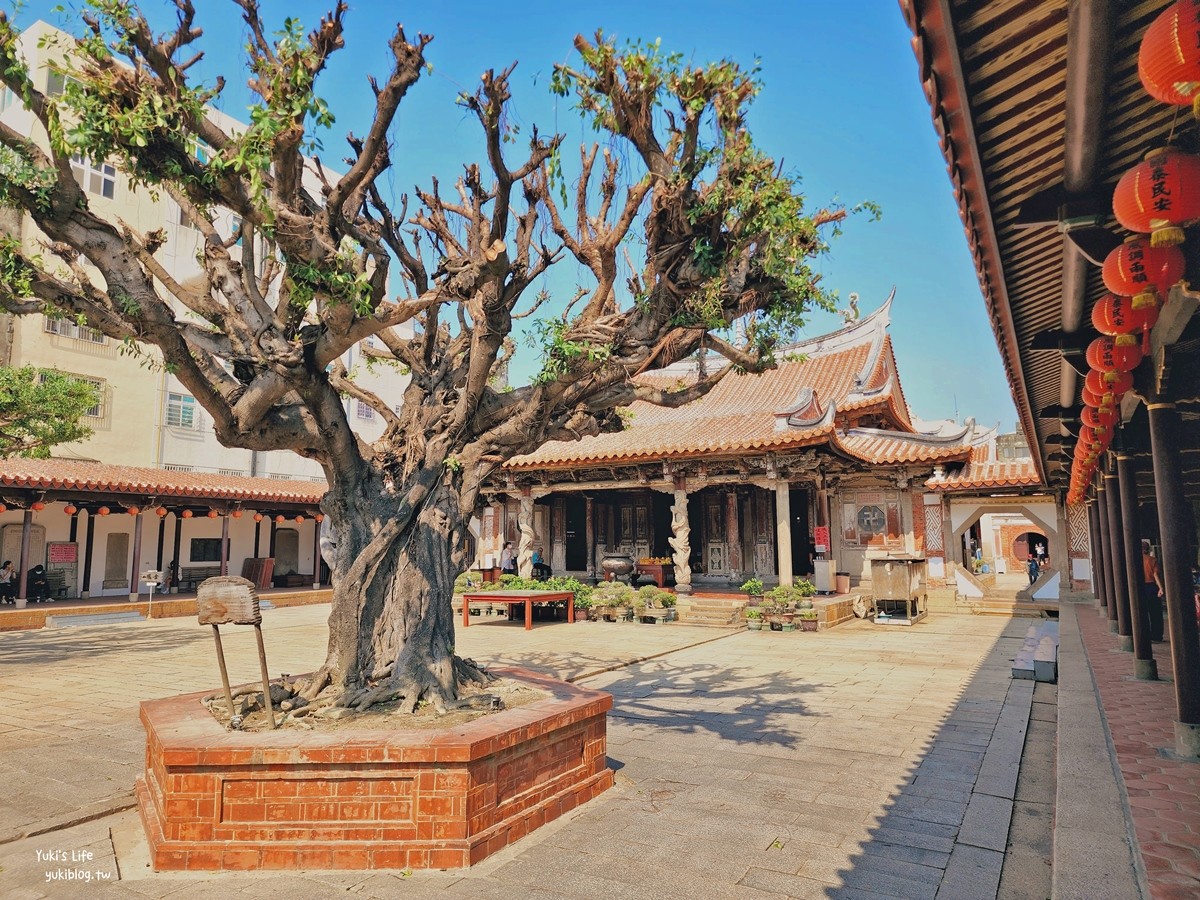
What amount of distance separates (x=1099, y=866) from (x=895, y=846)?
3.11 feet

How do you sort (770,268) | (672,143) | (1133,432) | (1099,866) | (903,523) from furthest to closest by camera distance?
(903,523)
(1133,432)
(770,268)
(672,143)
(1099,866)

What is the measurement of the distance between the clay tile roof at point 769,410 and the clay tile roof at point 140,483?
253 inches

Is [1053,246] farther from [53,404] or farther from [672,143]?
[53,404]

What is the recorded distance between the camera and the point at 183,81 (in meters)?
4.18

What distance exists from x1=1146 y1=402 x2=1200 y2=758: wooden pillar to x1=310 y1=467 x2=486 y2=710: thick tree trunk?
4969 mm

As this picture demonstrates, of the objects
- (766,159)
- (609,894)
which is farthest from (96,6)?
(609,894)

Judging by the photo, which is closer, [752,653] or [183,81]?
[183,81]

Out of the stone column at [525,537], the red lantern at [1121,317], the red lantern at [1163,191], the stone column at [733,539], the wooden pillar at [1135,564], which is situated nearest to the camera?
the red lantern at [1163,191]

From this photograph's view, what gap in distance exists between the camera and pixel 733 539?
18.3 meters

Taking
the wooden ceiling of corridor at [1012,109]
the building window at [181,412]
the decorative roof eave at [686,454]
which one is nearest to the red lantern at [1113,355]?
the wooden ceiling of corridor at [1012,109]

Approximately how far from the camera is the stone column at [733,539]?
18188mm

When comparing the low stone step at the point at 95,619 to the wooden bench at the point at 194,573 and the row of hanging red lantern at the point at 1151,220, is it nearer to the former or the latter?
the wooden bench at the point at 194,573

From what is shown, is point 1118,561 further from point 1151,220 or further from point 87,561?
point 87,561

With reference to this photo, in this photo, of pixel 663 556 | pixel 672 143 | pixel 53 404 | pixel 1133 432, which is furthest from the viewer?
pixel 663 556
